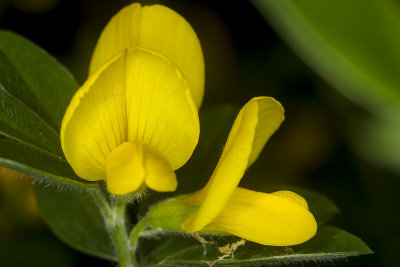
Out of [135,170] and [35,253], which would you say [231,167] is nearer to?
[135,170]

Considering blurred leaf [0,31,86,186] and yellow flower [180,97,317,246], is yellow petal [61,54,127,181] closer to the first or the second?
blurred leaf [0,31,86,186]

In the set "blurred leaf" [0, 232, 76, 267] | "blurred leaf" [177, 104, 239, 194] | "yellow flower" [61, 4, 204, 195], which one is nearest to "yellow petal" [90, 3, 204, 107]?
"yellow flower" [61, 4, 204, 195]

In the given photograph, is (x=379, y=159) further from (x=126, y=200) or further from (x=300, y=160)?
(x=126, y=200)

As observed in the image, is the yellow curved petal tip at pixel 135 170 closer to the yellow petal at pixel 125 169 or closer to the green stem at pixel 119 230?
the yellow petal at pixel 125 169

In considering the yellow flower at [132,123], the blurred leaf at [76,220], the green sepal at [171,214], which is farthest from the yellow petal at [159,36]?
the blurred leaf at [76,220]

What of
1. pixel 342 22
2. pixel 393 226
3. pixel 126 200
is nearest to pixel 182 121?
pixel 126 200

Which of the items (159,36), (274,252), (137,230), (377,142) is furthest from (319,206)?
(377,142)
